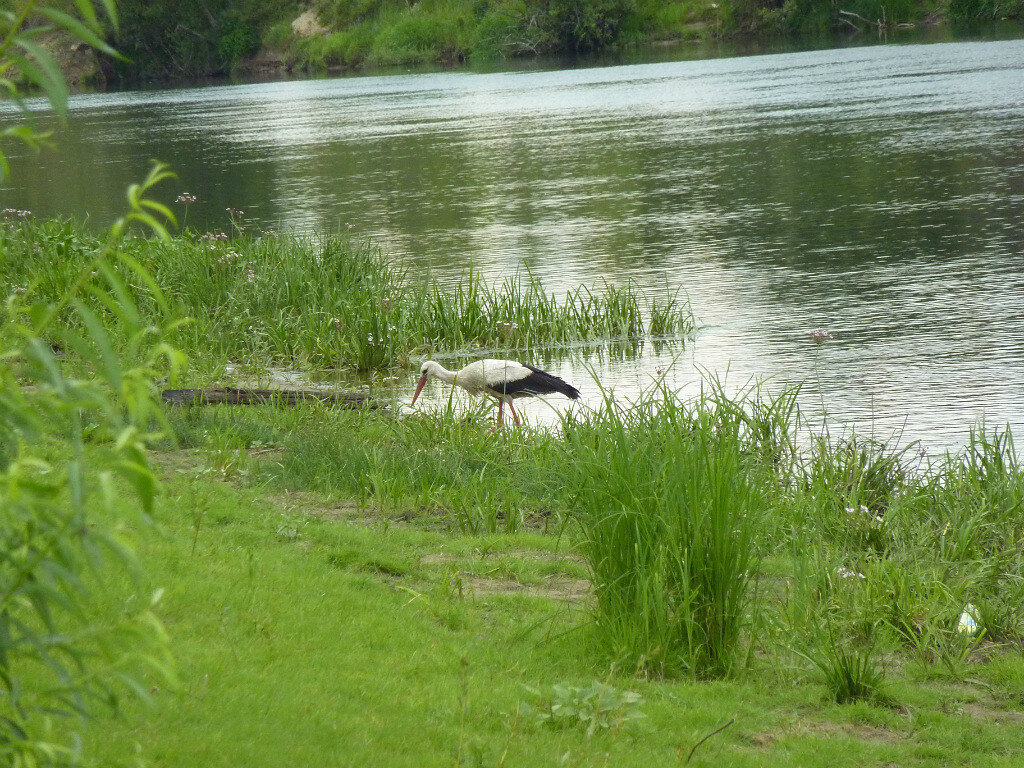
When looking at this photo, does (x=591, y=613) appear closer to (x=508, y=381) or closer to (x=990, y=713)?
(x=990, y=713)

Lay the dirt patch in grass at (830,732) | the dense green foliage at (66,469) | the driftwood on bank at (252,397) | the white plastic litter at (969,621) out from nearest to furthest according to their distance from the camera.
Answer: the dense green foliage at (66,469) → the dirt patch in grass at (830,732) → the white plastic litter at (969,621) → the driftwood on bank at (252,397)

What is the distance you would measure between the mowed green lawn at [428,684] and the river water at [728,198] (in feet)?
12.1

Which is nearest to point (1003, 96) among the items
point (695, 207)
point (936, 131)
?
point (936, 131)

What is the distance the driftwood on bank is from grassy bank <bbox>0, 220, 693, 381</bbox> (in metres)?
1.91

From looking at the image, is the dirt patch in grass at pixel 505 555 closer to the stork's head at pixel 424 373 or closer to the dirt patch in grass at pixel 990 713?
the dirt patch in grass at pixel 990 713

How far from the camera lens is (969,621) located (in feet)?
20.0

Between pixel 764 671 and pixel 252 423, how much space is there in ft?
17.1

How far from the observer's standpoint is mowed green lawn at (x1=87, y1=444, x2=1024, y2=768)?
406 cm

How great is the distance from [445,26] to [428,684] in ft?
267

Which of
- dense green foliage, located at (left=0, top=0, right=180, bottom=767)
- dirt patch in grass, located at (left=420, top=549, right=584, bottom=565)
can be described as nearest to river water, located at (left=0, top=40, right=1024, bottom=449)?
dirt patch in grass, located at (left=420, top=549, right=584, bottom=565)

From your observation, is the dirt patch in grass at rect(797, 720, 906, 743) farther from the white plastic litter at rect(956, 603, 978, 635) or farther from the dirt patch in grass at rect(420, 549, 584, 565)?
the dirt patch in grass at rect(420, 549, 584, 565)

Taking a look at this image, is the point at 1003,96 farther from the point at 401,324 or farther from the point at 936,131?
the point at 401,324

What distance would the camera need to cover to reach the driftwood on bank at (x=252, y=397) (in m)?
10.2

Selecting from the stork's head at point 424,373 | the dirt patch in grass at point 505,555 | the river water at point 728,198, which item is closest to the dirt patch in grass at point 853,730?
the dirt patch in grass at point 505,555
